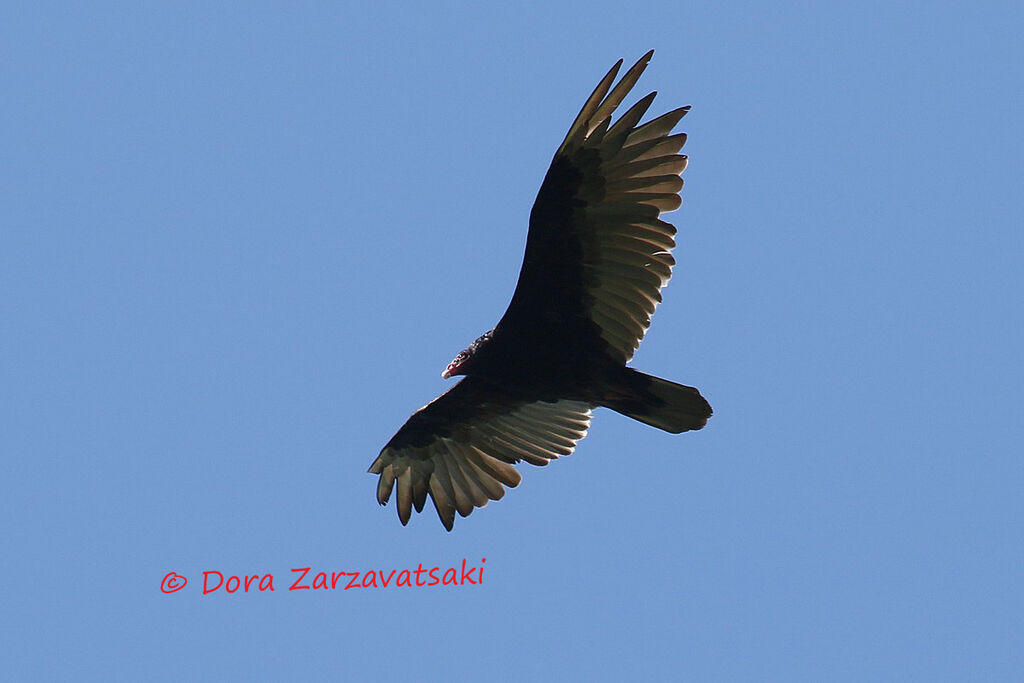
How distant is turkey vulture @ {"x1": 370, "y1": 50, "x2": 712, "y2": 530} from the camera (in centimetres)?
715

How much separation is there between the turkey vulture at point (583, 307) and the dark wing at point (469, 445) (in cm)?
1

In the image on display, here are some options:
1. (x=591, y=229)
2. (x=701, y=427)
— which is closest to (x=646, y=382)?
(x=701, y=427)

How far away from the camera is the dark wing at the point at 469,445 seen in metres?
8.07

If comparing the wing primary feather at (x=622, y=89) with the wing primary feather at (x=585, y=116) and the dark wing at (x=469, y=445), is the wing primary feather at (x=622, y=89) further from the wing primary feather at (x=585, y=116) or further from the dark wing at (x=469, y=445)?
the dark wing at (x=469, y=445)

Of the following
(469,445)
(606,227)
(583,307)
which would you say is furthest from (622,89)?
(469,445)

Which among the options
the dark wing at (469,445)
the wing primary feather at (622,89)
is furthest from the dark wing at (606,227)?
the dark wing at (469,445)

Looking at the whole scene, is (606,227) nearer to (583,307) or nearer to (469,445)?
(583,307)

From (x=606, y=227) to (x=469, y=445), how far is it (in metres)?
1.83

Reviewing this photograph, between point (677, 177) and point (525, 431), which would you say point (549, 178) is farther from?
point (525, 431)

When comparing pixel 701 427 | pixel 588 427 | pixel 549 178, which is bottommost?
pixel 701 427

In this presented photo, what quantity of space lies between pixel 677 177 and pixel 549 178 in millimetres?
697

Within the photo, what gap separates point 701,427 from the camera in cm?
741

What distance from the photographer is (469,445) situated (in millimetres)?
8328

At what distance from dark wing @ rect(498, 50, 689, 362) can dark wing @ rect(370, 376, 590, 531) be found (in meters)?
0.73
